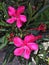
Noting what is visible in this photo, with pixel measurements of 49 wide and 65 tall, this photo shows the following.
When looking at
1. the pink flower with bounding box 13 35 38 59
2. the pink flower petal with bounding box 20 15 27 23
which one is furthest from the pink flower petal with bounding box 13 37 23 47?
the pink flower petal with bounding box 20 15 27 23

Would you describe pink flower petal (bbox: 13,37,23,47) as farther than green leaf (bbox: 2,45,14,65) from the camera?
No

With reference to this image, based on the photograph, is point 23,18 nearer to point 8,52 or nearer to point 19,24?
point 19,24

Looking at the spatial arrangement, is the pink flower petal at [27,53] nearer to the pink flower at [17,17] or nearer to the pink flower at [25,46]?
the pink flower at [25,46]

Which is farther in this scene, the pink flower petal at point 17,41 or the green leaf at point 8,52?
the green leaf at point 8,52

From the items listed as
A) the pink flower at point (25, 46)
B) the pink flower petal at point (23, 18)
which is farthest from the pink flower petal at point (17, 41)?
the pink flower petal at point (23, 18)

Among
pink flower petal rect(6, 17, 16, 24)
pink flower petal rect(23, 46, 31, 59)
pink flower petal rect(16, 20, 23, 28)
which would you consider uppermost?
pink flower petal rect(6, 17, 16, 24)

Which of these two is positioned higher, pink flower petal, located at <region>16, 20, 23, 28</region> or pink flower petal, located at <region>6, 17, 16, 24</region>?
pink flower petal, located at <region>6, 17, 16, 24</region>

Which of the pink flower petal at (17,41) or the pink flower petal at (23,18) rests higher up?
the pink flower petal at (23,18)

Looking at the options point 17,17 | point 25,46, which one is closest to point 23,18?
point 17,17

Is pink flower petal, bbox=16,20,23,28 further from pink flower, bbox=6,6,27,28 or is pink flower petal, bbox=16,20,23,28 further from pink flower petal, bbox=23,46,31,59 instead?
pink flower petal, bbox=23,46,31,59
